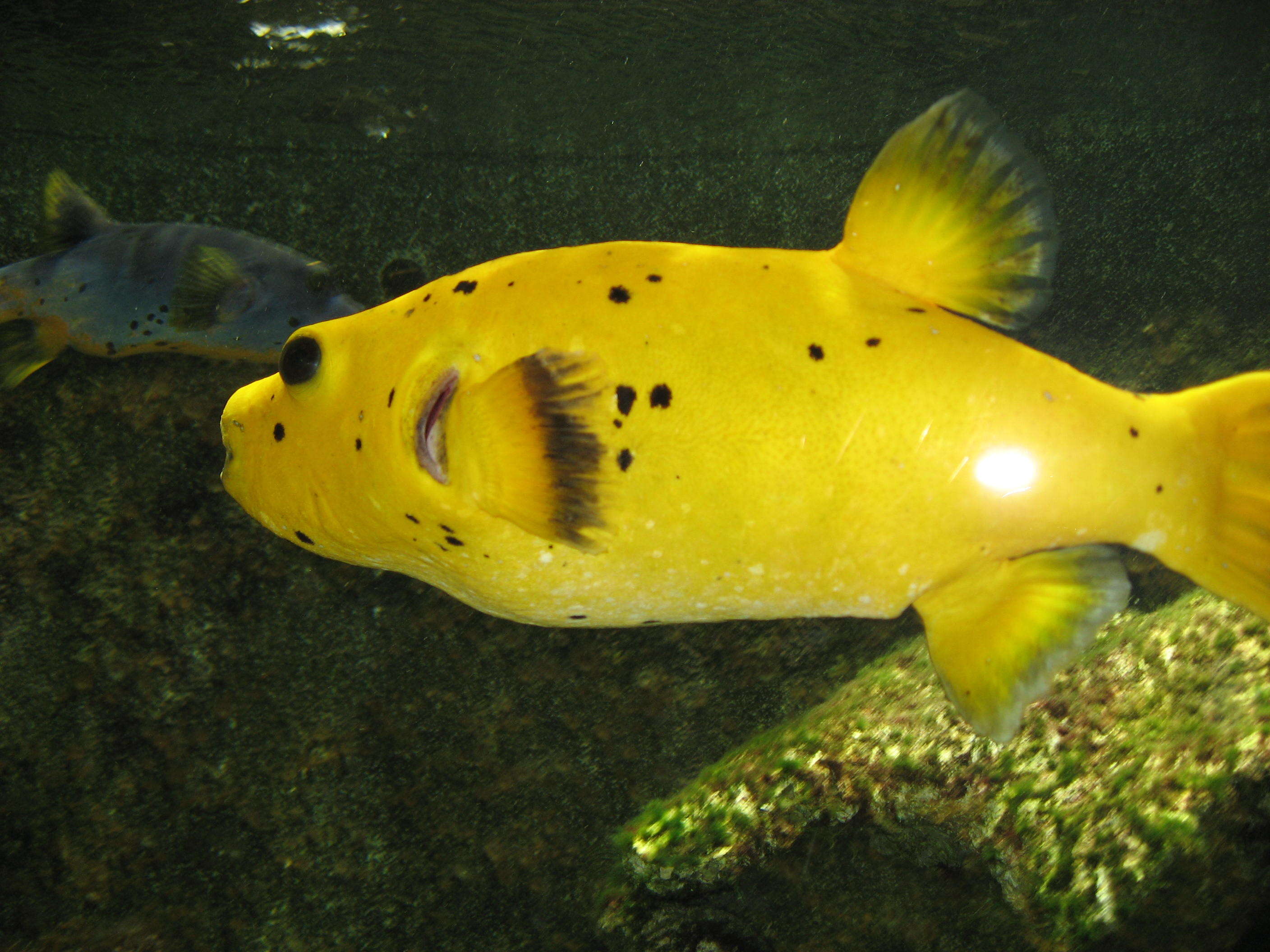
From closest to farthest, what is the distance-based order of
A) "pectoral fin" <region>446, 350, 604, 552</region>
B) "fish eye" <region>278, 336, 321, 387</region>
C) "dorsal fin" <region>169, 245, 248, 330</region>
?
"pectoral fin" <region>446, 350, 604, 552</region>, "fish eye" <region>278, 336, 321, 387</region>, "dorsal fin" <region>169, 245, 248, 330</region>

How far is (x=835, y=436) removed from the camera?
3.97 ft

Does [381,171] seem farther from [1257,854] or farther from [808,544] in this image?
[1257,854]

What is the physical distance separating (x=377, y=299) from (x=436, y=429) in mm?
1148

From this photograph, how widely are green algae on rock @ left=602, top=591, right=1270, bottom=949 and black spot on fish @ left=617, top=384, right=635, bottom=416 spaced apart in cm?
103

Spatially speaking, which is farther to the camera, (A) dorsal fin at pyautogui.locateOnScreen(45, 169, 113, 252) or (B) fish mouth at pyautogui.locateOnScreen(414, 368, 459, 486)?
(A) dorsal fin at pyautogui.locateOnScreen(45, 169, 113, 252)

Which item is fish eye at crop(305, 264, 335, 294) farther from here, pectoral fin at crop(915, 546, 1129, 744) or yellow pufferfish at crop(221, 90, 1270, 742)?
pectoral fin at crop(915, 546, 1129, 744)

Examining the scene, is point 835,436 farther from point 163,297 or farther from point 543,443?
point 163,297

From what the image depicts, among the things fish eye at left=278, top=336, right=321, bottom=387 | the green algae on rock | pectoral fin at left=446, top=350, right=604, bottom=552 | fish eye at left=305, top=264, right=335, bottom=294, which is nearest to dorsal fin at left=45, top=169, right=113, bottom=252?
fish eye at left=305, top=264, right=335, bottom=294

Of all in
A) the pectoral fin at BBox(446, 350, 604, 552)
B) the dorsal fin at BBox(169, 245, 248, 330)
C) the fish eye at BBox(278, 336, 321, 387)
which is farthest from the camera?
the dorsal fin at BBox(169, 245, 248, 330)

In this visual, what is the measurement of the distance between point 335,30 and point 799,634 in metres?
2.54

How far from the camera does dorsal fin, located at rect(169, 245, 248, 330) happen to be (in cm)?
192

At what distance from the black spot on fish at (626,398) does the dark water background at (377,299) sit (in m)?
0.91

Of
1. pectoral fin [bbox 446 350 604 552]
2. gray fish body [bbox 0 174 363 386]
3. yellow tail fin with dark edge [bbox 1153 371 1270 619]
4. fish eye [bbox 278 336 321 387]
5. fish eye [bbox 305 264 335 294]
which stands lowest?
gray fish body [bbox 0 174 363 386]

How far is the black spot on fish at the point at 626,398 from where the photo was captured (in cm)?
122
